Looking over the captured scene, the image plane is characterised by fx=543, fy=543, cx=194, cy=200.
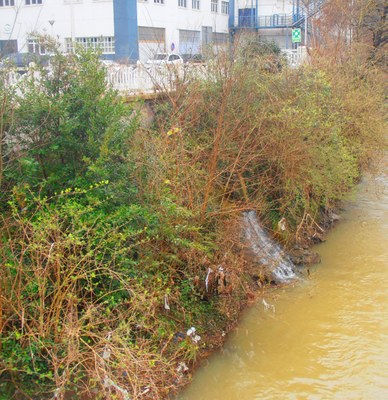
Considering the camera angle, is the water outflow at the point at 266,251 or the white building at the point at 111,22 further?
the white building at the point at 111,22

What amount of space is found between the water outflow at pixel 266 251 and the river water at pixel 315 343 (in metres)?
0.41

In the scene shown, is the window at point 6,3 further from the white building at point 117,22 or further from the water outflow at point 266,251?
the water outflow at point 266,251

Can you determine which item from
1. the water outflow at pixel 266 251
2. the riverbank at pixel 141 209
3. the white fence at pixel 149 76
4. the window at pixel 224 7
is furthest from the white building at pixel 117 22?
the water outflow at pixel 266 251

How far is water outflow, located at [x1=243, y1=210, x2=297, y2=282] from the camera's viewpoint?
1102cm

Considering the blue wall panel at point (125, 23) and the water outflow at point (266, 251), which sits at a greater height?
the blue wall panel at point (125, 23)

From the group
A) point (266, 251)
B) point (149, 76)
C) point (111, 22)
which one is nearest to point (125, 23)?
point (111, 22)

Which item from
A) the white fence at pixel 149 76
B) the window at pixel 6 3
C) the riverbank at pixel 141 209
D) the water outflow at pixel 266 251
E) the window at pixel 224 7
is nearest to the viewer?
the riverbank at pixel 141 209

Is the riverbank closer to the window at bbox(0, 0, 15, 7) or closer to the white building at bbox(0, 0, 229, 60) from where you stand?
the white building at bbox(0, 0, 229, 60)

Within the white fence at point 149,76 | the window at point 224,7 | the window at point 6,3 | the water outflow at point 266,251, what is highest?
the window at point 224,7

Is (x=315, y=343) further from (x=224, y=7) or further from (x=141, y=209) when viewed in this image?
(x=224, y=7)

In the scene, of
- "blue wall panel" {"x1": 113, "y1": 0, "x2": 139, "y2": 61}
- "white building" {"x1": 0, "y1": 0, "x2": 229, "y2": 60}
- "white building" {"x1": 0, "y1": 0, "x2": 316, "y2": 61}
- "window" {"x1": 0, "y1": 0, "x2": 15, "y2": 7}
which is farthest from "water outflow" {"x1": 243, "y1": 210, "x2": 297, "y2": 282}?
"window" {"x1": 0, "y1": 0, "x2": 15, "y2": 7}

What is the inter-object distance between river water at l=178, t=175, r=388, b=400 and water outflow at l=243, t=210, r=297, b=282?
0.41m

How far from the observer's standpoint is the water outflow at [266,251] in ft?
36.2

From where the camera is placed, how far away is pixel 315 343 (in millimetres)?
9016
